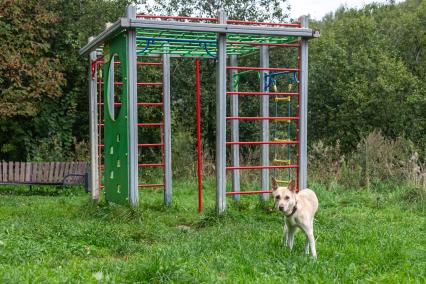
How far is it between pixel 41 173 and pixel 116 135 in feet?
16.1

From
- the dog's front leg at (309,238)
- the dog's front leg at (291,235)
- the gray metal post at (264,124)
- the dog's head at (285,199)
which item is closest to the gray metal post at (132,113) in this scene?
the gray metal post at (264,124)

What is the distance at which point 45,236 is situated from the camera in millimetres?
6797

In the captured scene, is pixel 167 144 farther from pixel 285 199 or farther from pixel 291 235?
pixel 285 199

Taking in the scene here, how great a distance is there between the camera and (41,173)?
543 inches

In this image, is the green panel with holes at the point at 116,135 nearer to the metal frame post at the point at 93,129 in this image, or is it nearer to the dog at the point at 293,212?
the metal frame post at the point at 93,129

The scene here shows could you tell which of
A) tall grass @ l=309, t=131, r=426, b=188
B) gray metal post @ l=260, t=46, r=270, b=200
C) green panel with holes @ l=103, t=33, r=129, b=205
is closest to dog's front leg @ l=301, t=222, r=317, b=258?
green panel with holes @ l=103, t=33, r=129, b=205

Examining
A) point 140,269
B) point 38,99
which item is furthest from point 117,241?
point 38,99

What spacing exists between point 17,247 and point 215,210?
3.42 meters

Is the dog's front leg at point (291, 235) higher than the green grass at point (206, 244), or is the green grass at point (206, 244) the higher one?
the dog's front leg at point (291, 235)

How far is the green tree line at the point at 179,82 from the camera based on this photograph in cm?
1515

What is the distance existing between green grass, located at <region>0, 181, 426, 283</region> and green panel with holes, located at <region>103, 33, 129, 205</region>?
456mm

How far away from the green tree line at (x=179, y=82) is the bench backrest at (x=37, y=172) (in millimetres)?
1372

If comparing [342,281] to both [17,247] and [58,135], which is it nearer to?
[17,247]

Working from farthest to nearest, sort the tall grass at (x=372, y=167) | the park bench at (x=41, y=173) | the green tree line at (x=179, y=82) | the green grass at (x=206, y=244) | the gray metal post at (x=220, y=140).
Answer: the green tree line at (x=179, y=82)
the park bench at (x=41, y=173)
the tall grass at (x=372, y=167)
the gray metal post at (x=220, y=140)
the green grass at (x=206, y=244)
